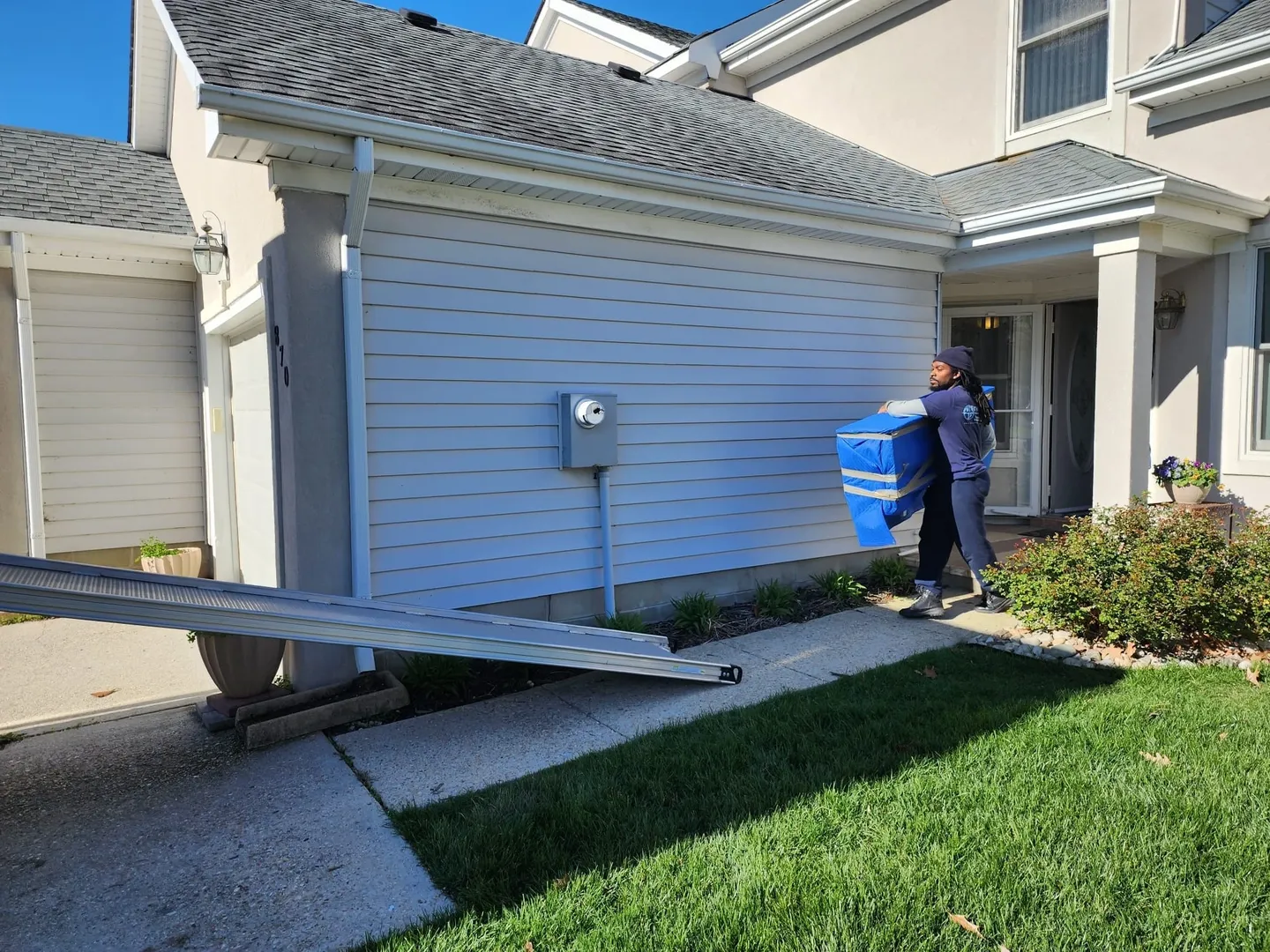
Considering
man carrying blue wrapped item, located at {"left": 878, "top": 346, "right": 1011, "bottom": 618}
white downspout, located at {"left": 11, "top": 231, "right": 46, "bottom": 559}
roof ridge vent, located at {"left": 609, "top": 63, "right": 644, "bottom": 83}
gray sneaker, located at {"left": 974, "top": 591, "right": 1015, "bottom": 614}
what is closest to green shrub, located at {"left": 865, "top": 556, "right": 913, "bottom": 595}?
man carrying blue wrapped item, located at {"left": 878, "top": 346, "right": 1011, "bottom": 618}

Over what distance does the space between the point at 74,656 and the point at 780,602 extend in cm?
526

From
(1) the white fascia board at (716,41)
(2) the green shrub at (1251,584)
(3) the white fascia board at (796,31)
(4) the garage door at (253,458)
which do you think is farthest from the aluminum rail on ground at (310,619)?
(1) the white fascia board at (716,41)

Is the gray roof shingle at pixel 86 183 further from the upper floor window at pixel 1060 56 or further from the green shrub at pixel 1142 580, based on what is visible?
the upper floor window at pixel 1060 56

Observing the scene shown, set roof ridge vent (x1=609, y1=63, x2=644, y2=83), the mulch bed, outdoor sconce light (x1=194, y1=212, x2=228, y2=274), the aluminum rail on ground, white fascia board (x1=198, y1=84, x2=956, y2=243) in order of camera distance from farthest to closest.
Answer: roof ridge vent (x1=609, y1=63, x2=644, y2=83), outdoor sconce light (x1=194, y1=212, x2=228, y2=274), the mulch bed, white fascia board (x1=198, y1=84, x2=956, y2=243), the aluminum rail on ground

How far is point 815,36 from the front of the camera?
34.2 feet

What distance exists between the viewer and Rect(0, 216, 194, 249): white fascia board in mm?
7094

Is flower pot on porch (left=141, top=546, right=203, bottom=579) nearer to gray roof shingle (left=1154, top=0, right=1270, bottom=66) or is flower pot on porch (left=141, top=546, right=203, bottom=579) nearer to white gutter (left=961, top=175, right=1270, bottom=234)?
white gutter (left=961, top=175, right=1270, bottom=234)

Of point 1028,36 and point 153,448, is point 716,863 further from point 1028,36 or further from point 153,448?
point 1028,36

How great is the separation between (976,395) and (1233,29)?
390 centimetres

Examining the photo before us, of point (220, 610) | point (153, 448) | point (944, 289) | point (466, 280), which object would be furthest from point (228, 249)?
point (944, 289)

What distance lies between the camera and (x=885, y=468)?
6.17 meters

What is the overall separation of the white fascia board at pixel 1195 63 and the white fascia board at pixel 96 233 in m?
8.45

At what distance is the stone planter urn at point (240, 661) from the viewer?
4.42m

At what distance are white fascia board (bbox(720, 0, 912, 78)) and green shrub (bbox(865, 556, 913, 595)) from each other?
648cm
